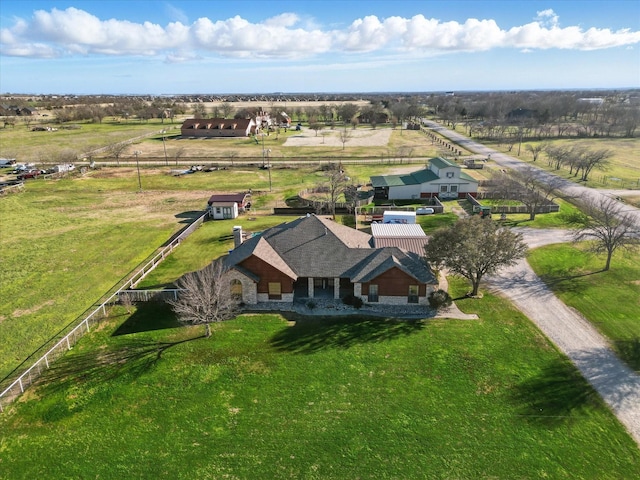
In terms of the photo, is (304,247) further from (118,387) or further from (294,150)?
(294,150)

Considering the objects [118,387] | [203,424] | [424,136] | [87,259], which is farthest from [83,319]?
[424,136]

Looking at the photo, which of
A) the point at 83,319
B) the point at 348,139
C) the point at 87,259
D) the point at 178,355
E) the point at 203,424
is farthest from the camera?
the point at 348,139

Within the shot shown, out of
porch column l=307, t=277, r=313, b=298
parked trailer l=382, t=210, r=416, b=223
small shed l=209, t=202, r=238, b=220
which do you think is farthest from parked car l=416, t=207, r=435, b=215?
porch column l=307, t=277, r=313, b=298

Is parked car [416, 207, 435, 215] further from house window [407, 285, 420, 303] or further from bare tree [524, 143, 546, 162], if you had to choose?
bare tree [524, 143, 546, 162]

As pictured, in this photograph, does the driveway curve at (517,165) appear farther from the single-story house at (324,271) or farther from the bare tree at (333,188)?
the bare tree at (333,188)

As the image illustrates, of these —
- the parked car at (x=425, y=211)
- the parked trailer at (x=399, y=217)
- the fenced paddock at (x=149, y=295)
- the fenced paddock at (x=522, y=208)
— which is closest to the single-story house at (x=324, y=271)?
the fenced paddock at (x=149, y=295)
